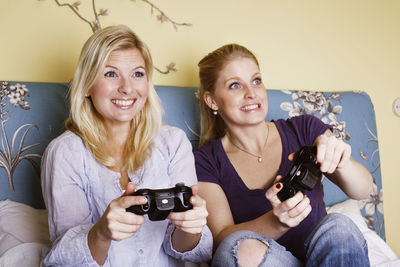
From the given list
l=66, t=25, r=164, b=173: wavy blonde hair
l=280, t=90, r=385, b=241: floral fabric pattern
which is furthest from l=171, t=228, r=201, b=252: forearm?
l=280, t=90, r=385, b=241: floral fabric pattern

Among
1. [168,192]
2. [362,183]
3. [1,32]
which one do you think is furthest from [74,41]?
[362,183]

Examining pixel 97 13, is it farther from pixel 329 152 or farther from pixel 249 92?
pixel 329 152

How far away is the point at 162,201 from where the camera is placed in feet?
2.66

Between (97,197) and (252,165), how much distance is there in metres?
0.52

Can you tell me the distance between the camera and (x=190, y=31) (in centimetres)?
170

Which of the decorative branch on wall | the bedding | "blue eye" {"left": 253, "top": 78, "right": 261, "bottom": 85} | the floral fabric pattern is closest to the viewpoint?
the bedding

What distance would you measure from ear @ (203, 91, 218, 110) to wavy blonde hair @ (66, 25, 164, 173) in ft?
0.88

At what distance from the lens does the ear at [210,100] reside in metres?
1.42

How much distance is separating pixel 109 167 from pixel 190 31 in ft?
2.60

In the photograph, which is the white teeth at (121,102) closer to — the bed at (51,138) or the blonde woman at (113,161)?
the blonde woman at (113,161)

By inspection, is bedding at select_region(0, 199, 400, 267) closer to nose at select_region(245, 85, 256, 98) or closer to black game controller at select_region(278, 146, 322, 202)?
black game controller at select_region(278, 146, 322, 202)

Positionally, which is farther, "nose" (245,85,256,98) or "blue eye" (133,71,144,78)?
"nose" (245,85,256,98)

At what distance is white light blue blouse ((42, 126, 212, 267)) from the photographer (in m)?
1.01

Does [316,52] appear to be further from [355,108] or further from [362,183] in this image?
[362,183]
